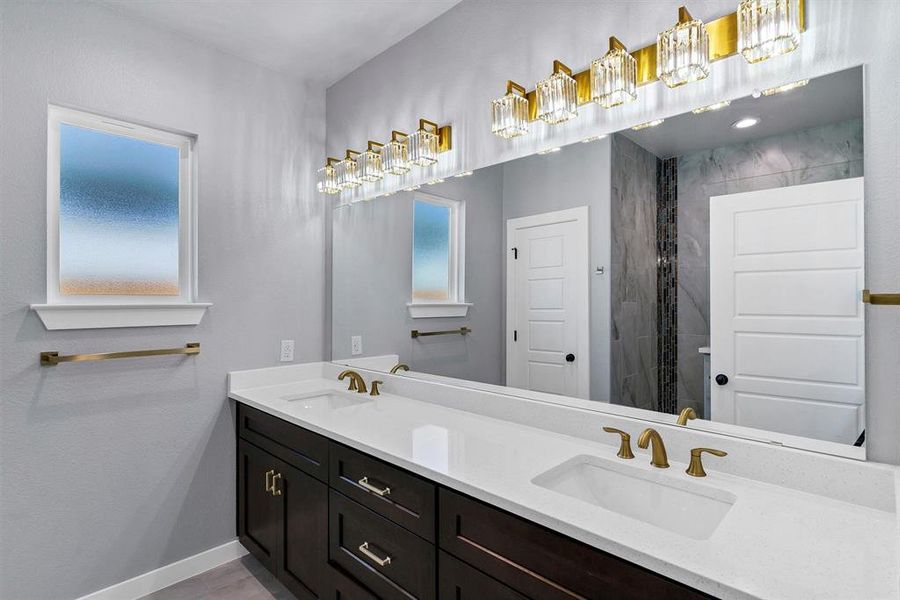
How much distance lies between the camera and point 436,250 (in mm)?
2164

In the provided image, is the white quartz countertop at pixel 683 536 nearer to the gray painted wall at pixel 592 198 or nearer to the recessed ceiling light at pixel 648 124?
the gray painted wall at pixel 592 198

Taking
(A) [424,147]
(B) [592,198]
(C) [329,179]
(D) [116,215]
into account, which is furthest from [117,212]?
(B) [592,198]

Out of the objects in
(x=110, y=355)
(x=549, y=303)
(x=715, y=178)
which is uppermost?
(x=715, y=178)

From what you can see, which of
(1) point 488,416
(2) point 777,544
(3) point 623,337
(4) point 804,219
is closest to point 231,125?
(1) point 488,416

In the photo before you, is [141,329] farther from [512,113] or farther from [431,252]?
[512,113]

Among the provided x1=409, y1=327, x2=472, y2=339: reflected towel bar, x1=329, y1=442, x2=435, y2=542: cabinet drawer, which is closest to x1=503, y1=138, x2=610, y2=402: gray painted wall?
x1=409, y1=327, x2=472, y2=339: reflected towel bar

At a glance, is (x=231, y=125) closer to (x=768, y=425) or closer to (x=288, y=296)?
(x=288, y=296)

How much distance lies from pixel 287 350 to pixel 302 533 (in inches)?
40.8

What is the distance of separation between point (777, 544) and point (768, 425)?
0.45 m

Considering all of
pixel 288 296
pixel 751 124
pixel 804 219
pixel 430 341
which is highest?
pixel 751 124

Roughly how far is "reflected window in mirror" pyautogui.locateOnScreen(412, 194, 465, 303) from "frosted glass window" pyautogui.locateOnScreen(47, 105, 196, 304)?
3.67ft

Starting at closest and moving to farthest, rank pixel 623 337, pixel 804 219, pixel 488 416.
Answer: pixel 804 219 → pixel 623 337 → pixel 488 416

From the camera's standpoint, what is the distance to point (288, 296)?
103 inches

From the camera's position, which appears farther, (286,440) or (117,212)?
(117,212)
